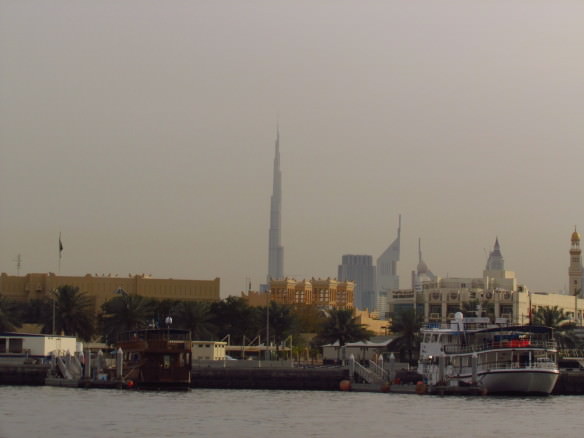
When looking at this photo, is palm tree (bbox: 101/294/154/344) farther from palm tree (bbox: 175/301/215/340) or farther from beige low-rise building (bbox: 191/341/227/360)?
beige low-rise building (bbox: 191/341/227/360)

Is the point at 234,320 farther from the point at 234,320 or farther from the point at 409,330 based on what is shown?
the point at 409,330

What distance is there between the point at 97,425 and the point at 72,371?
4749 centimetres

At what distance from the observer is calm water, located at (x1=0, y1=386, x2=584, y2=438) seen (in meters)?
72.3

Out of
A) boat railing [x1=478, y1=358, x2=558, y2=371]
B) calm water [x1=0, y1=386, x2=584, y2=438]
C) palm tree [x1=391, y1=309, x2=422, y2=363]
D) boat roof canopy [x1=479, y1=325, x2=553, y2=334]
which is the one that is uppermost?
palm tree [x1=391, y1=309, x2=422, y2=363]

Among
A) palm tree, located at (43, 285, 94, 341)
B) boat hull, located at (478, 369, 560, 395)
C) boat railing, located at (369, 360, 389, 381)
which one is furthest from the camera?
palm tree, located at (43, 285, 94, 341)

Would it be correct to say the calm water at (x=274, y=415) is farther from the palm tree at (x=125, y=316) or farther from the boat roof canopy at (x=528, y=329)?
the palm tree at (x=125, y=316)

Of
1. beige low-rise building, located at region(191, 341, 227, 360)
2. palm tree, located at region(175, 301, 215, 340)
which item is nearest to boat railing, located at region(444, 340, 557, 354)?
beige low-rise building, located at region(191, 341, 227, 360)

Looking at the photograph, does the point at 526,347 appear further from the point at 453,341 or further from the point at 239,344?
the point at 239,344

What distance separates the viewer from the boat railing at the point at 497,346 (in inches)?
4355

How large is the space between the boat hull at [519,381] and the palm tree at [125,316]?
5811 cm

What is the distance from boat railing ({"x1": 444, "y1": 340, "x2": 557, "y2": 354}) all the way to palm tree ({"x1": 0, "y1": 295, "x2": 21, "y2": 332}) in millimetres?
61087

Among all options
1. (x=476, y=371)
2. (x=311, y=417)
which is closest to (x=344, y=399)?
(x=476, y=371)

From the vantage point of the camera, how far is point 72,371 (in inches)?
4764

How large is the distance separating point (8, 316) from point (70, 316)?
26.4ft
